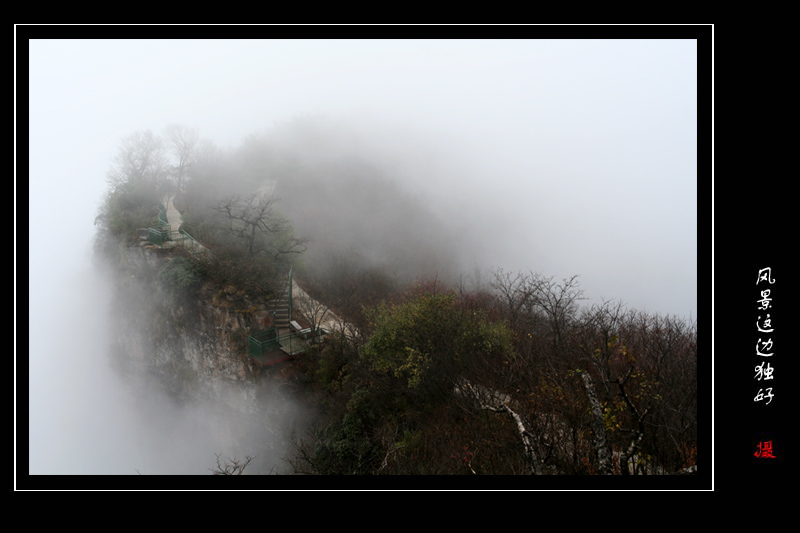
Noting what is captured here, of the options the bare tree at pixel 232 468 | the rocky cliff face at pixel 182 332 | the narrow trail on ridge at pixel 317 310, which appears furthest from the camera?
the narrow trail on ridge at pixel 317 310

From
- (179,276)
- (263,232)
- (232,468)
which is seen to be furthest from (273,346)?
(263,232)

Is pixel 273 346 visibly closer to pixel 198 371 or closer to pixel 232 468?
pixel 232 468

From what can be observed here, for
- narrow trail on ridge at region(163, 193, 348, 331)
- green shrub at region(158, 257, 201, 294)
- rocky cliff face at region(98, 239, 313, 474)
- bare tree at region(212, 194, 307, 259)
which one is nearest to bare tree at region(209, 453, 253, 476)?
rocky cliff face at region(98, 239, 313, 474)

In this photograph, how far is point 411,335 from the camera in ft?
35.9

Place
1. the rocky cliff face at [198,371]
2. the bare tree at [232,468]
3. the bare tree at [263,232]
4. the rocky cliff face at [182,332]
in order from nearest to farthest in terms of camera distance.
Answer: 1. the bare tree at [232,468]
2. the rocky cliff face at [198,371]
3. the rocky cliff face at [182,332]
4. the bare tree at [263,232]

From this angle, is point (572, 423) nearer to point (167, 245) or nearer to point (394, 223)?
point (394, 223)

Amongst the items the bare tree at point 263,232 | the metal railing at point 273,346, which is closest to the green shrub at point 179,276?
the bare tree at point 263,232

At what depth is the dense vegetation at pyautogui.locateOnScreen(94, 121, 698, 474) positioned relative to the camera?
722 centimetres

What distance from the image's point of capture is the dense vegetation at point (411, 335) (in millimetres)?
7219

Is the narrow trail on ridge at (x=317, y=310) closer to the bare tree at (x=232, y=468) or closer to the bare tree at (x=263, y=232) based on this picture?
the bare tree at (x=263, y=232)

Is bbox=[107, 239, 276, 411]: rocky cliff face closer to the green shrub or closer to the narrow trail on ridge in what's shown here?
the green shrub
